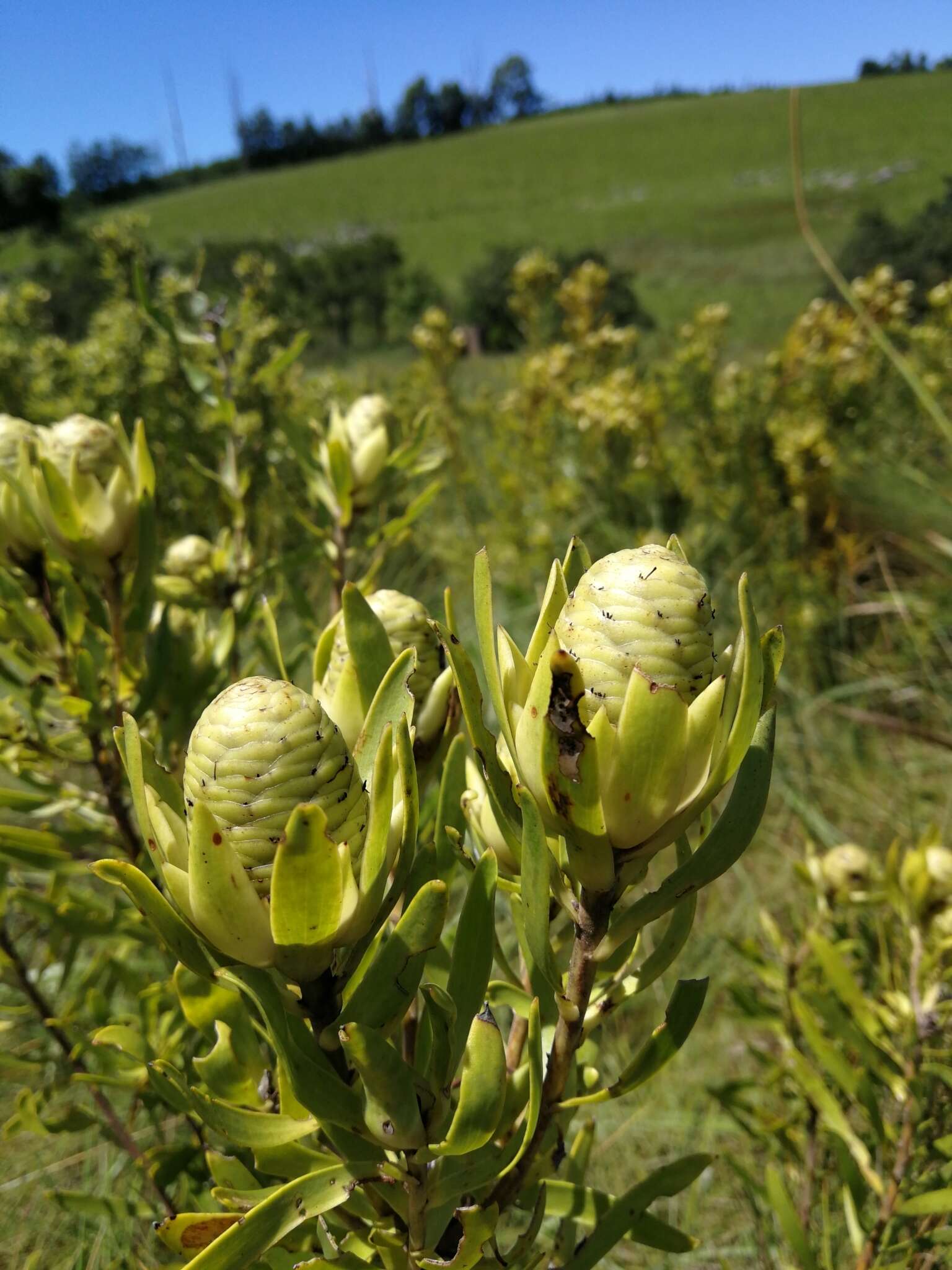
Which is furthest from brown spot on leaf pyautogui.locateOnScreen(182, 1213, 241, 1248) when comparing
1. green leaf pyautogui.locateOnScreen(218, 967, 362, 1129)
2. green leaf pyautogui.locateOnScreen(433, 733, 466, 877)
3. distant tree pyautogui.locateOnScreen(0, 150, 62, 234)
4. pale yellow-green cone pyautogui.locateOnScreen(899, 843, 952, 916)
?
distant tree pyautogui.locateOnScreen(0, 150, 62, 234)

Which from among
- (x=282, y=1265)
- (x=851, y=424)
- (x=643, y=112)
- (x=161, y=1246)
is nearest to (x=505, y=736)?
(x=282, y=1265)

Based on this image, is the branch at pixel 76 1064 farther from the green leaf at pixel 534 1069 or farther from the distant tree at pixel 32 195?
the distant tree at pixel 32 195

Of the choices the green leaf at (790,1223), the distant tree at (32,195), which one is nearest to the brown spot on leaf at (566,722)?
the green leaf at (790,1223)

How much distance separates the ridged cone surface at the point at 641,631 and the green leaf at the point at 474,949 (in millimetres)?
110

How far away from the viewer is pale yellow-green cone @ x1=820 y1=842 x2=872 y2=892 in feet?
3.61

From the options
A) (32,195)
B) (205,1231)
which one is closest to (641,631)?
(205,1231)

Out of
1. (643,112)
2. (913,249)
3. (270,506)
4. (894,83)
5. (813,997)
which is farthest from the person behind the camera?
(643,112)

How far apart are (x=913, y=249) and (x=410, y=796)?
7555mm

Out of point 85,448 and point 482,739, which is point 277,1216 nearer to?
point 482,739

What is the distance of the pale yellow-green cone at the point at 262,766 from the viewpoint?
365 millimetres

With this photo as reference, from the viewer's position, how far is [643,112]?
37.2 m

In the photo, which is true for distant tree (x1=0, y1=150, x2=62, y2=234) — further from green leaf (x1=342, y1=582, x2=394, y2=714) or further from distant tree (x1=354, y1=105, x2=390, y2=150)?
distant tree (x1=354, y1=105, x2=390, y2=150)

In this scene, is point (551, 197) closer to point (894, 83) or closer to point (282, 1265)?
point (894, 83)

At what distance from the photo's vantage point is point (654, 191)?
30016 mm
